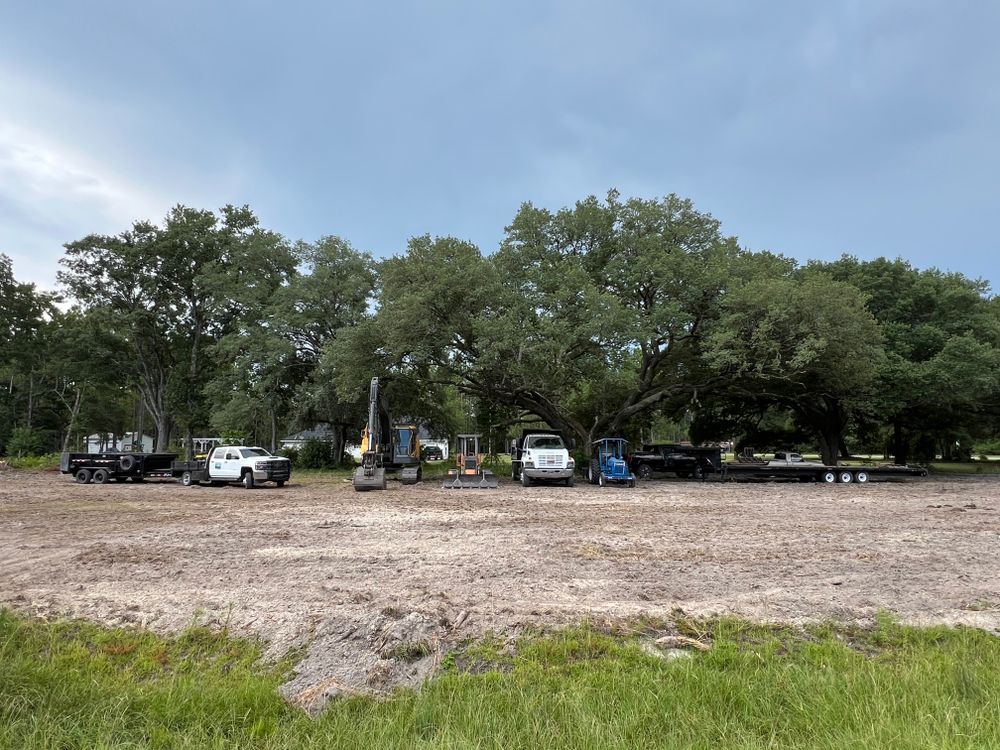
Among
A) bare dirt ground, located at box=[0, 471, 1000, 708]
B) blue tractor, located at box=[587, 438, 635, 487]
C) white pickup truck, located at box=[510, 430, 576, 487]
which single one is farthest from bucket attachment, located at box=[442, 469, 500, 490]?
bare dirt ground, located at box=[0, 471, 1000, 708]

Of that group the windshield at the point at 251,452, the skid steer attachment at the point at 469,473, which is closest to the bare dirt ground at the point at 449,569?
the skid steer attachment at the point at 469,473

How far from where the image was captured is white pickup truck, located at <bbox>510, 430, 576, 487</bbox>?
2602cm

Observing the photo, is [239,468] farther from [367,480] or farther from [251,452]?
[367,480]

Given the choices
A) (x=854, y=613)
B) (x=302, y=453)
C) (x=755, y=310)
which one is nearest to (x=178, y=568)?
(x=854, y=613)

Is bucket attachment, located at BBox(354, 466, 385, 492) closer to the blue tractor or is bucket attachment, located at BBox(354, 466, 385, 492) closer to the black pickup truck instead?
the blue tractor

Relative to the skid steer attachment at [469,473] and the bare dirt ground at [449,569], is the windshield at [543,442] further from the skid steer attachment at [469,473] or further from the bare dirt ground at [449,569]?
the bare dirt ground at [449,569]

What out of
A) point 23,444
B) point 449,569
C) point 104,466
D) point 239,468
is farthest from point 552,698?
point 23,444

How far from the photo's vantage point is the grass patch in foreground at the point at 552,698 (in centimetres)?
365

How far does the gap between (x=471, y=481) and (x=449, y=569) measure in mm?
17580

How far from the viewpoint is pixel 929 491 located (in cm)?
2322

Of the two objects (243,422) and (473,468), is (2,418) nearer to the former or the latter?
(243,422)

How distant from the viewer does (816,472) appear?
29625 mm

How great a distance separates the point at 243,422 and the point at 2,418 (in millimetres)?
33290

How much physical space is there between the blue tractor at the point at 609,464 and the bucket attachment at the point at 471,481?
492 cm
